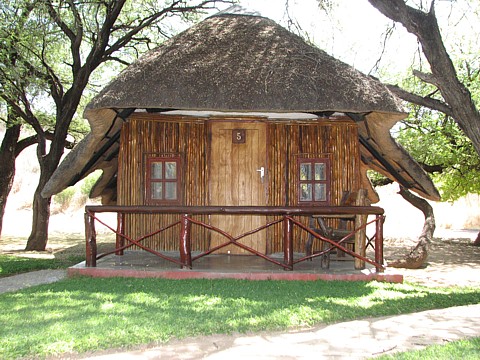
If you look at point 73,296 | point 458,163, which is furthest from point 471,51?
point 73,296

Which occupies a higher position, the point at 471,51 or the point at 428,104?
the point at 471,51

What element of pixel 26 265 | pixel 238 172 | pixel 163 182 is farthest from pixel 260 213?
pixel 26 265

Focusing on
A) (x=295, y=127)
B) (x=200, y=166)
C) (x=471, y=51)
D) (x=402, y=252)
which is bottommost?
(x=402, y=252)

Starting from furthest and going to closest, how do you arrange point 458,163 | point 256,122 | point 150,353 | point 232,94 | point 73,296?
point 458,163 → point 256,122 → point 232,94 → point 73,296 → point 150,353

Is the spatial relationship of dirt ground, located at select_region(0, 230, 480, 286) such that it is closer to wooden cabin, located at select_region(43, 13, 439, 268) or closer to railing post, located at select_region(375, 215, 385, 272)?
railing post, located at select_region(375, 215, 385, 272)

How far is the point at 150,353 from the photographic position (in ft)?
12.8

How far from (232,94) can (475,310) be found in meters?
4.05

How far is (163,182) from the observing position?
860cm

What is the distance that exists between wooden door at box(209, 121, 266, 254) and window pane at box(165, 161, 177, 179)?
0.61 metres

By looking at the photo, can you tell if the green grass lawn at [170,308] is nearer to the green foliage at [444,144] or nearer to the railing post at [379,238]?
the railing post at [379,238]

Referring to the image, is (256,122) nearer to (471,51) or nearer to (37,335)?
(37,335)

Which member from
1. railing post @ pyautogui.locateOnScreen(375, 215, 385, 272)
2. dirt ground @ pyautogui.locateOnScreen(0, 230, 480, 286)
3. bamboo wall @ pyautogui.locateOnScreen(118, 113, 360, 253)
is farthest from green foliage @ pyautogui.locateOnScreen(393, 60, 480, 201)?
railing post @ pyautogui.locateOnScreen(375, 215, 385, 272)

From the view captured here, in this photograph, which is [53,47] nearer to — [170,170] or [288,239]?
[170,170]

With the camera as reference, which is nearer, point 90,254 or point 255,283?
point 255,283
